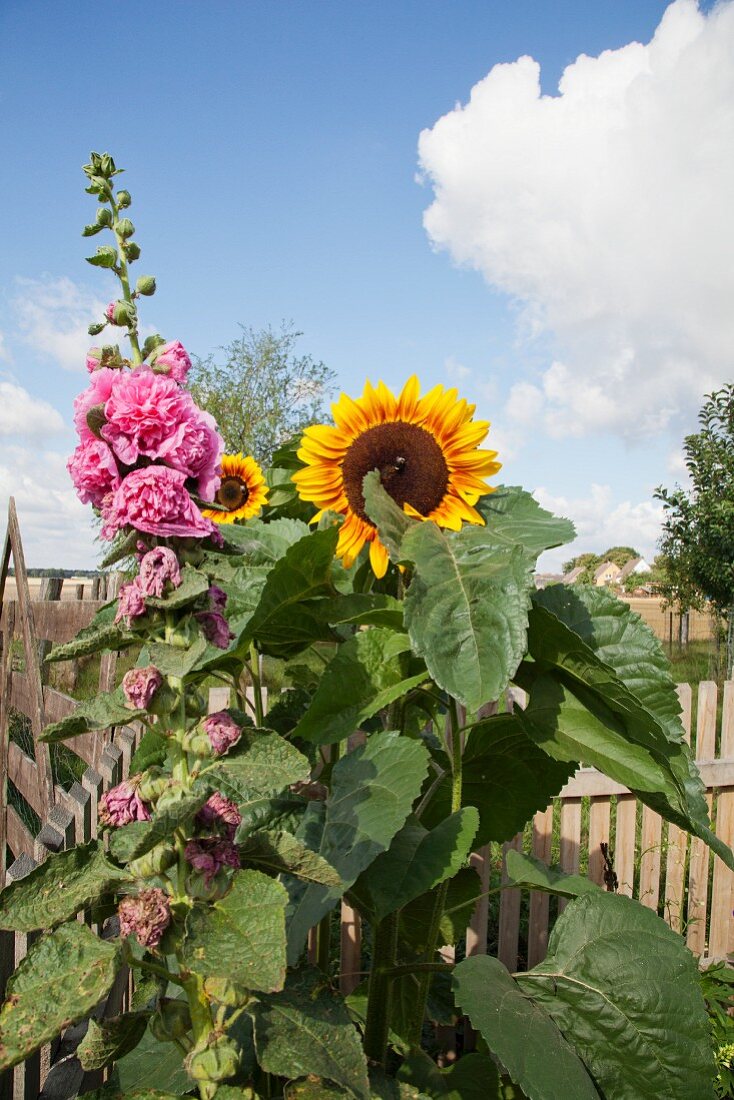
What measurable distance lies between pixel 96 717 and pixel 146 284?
61cm

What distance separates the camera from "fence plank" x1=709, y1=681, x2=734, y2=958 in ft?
14.1

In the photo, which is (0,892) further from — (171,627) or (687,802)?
(687,802)

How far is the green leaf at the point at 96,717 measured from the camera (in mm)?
994

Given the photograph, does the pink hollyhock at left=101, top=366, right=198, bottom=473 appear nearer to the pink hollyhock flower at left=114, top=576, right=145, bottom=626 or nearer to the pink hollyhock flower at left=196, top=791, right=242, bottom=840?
the pink hollyhock flower at left=114, top=576, right=145, bottom=626

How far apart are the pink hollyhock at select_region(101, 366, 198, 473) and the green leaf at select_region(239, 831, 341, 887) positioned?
1.55 feet

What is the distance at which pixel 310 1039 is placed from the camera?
1.02m

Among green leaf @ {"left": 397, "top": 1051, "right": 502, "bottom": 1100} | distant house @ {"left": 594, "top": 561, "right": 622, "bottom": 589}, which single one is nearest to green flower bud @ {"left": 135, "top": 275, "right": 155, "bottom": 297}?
green leaf @ {"left": 397, "top": 1051, "right": 502, "bottom": 1100}

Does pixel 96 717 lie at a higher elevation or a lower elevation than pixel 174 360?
lower

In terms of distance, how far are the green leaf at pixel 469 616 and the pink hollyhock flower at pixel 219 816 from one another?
1.28ft

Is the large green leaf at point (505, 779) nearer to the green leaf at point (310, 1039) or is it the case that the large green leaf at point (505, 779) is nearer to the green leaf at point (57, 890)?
the green leaf at point (310, 1039)

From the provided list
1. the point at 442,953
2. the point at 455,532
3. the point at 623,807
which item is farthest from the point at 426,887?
the point at 623,807

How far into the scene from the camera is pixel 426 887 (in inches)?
53.5

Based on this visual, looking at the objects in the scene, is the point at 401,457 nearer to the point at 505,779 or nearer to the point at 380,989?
the point at 505,779

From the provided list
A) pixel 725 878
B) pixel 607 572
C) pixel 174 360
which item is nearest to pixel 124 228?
pixel 174 360
